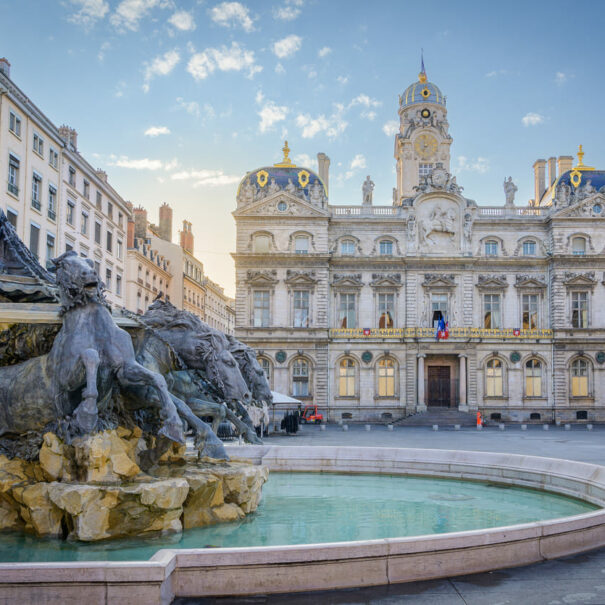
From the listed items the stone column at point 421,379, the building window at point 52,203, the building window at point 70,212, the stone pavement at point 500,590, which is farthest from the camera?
the stone column at point 421,379

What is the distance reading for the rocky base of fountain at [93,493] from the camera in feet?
25.2

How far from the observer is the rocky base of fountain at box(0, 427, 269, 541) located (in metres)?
7.69

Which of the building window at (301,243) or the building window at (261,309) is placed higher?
the building window at (301,243)

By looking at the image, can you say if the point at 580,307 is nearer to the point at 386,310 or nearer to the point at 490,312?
the point at 490,312

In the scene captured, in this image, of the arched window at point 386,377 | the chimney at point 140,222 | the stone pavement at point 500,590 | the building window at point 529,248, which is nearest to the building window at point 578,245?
the building window at point 529,248

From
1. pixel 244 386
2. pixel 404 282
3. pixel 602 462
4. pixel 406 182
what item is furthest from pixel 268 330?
pixel 244 386

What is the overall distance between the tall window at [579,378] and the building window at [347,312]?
51.6 feet

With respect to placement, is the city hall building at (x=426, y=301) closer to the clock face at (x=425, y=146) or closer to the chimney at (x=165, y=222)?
the clock face at (x=425, y=146)

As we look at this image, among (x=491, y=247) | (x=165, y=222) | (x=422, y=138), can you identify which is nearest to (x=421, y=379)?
(x=491, y=247)

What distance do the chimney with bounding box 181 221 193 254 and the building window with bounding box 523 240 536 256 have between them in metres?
39.6

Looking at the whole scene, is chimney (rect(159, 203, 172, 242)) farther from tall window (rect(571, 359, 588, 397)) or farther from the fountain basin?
the fountain basin

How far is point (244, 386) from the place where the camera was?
10.6m

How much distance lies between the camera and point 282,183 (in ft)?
162

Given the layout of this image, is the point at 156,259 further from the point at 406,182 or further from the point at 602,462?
the point at 602,462
